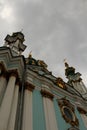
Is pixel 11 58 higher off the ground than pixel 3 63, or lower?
higher

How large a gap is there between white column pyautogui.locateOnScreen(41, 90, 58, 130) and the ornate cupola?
4690 mm

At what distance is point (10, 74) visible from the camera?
1191 centimetres

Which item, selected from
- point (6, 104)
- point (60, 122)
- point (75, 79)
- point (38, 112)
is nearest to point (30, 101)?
point (38, 112)

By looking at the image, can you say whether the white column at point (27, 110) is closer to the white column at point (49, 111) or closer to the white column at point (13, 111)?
the white column at point (13, 111)

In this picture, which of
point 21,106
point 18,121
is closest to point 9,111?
point 18,121

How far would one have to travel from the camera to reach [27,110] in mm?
11000

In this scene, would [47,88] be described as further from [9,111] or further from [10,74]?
[9,111]

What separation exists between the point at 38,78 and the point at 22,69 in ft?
6.90

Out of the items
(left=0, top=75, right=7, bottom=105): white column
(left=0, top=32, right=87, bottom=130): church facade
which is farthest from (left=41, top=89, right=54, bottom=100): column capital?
(left=0, top=75, right=7, bottom=105): white column

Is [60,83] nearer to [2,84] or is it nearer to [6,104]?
[2,84]

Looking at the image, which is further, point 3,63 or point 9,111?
point 3,63

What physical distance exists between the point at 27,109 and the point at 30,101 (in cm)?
83

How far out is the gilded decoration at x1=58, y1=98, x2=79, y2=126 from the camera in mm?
12984

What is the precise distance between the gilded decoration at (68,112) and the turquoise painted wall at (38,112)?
184 centimetres
